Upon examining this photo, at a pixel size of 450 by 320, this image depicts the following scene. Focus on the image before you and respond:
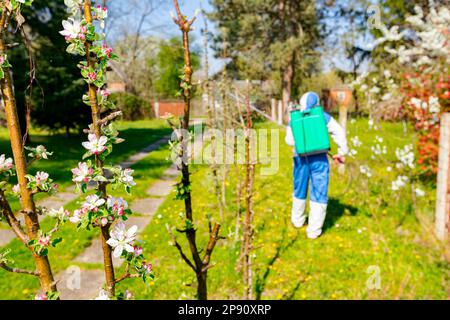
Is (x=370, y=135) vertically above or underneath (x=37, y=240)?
underneath

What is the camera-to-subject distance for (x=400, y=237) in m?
4.47

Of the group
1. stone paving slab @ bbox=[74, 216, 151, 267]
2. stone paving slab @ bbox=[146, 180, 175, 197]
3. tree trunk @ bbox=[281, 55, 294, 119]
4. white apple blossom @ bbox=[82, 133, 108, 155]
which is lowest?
stone paving slab @ bbox=[74, 216, 151, 267]

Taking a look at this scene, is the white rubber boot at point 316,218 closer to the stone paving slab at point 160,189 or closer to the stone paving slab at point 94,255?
the stone paving slab at point 94,255

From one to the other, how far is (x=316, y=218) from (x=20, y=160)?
158 inches

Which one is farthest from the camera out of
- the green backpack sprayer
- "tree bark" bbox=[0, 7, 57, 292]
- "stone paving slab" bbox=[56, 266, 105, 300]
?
the green backpack sprayer

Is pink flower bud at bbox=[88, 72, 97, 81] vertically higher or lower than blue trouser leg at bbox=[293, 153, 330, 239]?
higher

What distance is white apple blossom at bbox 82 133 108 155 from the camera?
100cm

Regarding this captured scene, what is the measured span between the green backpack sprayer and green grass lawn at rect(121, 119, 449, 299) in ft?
3.85

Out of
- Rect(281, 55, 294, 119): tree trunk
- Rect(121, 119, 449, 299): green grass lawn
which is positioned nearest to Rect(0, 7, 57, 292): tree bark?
Rect(121, 119, 449, 299): green grass lawn

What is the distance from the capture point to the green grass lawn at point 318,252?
11.4 ft

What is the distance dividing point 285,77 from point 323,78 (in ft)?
47.9

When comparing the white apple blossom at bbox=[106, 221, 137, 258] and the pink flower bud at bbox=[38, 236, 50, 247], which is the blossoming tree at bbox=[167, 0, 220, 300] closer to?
the white apple blossom at bbox=[106, 221, 137, 258]
